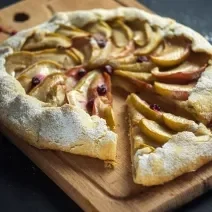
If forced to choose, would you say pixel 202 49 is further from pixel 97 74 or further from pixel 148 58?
pixel 97 74

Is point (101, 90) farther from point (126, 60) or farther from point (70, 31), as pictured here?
point (70, 31)

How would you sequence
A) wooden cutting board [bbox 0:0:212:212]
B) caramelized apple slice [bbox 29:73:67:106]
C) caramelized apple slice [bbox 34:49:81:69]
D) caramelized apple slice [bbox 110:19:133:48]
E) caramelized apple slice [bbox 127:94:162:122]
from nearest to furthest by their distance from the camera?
wooden cutting board [bbox 0:0:212:212], caramelized apple slice [bbox 127:94:162:122], caramelized apple slice [bbox 29:73:67:106], caramelized apple slice [bbox 34:49:81:69], caramelized apple slice [bbox 110:19:133:48]

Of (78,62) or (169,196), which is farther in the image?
(78,62)

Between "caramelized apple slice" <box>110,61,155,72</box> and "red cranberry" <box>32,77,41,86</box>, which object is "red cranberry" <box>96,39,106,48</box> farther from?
"red cranberry" <box>32,77,41,86</box>

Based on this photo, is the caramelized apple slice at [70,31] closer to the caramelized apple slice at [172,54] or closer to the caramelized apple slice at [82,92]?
the caramelized apple slice at [82,92]

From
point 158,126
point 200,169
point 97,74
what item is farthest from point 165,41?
point 200,169

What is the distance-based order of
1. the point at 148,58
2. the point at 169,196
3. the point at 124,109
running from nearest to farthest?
1. the point at 169,196
2. the point at 124,109
3. the point at 148,58

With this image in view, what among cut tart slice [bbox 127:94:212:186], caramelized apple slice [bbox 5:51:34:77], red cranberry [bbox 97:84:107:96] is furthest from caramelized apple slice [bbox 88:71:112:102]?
caramelized apple slice [bbox 5:51:34:77]

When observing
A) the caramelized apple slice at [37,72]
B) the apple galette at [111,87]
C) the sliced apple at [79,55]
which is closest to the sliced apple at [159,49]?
the apple galette at [111,87]
